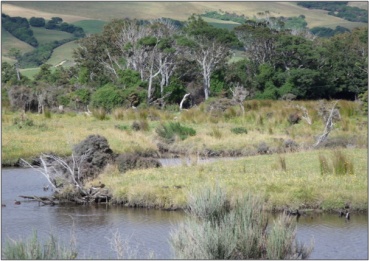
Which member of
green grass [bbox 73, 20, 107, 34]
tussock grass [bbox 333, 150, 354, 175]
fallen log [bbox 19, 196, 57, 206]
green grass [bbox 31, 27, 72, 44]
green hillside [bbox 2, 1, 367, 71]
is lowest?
green grass [bbox 31, 27, 72, 44]

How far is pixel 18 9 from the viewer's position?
447ft

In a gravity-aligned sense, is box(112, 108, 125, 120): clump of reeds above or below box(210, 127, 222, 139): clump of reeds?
below

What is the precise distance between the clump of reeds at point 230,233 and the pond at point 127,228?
1.35m

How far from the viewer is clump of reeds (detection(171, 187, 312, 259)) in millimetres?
11938

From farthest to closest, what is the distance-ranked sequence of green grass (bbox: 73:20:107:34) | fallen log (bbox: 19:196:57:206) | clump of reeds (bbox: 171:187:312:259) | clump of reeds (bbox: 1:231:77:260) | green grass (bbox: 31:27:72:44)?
green grass (bbox: 73:20:107:34) → green grass (bbox: 31:27:72:44) → fallen log (bbox: 19:196:57:206) → clump of reeds (bbox: 171:187:312:259) → clump of reeds (bbox: 1:231:77:260)

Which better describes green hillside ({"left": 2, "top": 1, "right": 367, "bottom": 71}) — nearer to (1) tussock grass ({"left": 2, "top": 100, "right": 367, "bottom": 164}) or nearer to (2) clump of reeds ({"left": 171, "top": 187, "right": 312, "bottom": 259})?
(1) tussock grass ({"left": 2, "top": 100, "right": 367, "bottom": 164})

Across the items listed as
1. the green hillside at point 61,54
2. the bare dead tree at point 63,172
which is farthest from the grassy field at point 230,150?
the green hillside at point 61,54

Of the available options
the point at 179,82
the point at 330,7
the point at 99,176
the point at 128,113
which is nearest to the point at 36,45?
the point at 330,7

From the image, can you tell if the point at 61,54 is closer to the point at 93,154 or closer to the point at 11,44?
the point at 11,44

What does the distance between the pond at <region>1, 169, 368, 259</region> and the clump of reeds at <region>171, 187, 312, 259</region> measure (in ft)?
4.43

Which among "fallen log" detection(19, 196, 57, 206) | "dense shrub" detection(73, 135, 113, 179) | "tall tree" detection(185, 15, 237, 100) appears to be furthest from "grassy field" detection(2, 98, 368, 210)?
"tall tree" detection(185, 15, 237, 100)

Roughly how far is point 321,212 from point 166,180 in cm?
412

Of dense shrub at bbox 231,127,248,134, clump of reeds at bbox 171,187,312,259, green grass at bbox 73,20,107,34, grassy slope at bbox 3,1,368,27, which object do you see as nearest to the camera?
clump of reeds at bbox 171,187,312,259

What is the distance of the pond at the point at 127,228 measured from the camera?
48.5 ft
